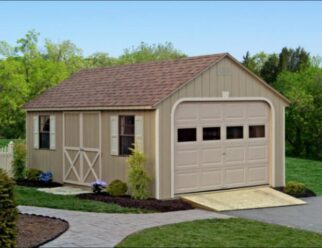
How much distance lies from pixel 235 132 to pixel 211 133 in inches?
34.4

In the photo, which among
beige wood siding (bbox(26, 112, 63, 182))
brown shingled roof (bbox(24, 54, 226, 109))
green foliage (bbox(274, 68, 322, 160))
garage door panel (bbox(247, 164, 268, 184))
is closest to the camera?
brown shingled roof (bbox(24, 54, 226, 109))

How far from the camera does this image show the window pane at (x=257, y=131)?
17.3m

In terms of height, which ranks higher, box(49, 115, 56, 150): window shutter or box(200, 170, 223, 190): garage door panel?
box(49, 115, 56, 150): window shutter

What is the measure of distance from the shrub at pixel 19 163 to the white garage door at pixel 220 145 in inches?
276

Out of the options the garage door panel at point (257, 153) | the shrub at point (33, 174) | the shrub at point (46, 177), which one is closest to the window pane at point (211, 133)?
the garage door panel at point (257, 153)

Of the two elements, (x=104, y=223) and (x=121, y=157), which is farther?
(x=121, y=157)

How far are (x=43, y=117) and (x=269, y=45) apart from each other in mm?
38322

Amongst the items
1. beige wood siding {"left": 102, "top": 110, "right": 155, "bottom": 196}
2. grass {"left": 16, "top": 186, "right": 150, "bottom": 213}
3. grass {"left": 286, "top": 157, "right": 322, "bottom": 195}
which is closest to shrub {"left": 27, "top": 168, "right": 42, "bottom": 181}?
grass {"left": 16, "top": 186, "right": 150, "bottom": 213}

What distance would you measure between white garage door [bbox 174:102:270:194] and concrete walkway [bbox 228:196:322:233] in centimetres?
213

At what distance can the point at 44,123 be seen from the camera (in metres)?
20.1

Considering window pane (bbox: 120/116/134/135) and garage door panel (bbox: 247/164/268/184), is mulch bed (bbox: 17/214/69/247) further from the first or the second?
garage door panel (bbox: 247/164/268/184)

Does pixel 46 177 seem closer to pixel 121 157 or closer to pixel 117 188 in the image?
pixel 121 157

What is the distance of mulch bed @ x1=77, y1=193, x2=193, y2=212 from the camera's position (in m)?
14.2

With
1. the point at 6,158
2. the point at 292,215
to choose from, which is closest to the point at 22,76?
the point at 6,158
